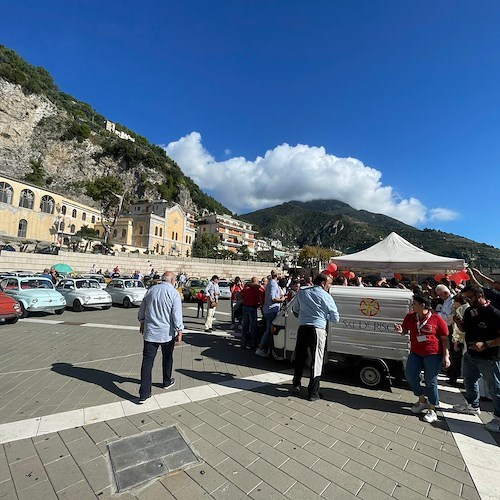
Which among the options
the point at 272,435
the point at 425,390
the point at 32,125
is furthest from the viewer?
the point at 32,125

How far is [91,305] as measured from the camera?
45.8 feet

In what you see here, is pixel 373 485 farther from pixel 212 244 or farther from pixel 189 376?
pixel 212 244

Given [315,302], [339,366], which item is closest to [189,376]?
[315,302]

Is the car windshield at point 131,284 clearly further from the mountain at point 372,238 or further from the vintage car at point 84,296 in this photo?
the mountain at point 372,238

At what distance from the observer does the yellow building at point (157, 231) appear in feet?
207

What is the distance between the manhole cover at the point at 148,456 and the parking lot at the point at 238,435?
0.10 m

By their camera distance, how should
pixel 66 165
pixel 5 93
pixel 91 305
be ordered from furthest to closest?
pixel 66 165
pixel 5 93
pixel 91 305

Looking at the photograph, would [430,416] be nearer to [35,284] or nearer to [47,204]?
[35,284]

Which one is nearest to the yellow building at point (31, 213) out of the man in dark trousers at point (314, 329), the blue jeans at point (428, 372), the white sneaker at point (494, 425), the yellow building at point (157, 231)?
the yellow building at point (157, 231)

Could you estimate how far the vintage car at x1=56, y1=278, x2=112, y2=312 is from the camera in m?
13.9

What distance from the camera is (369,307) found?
17.1 ft

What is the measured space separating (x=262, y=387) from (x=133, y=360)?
3.05m

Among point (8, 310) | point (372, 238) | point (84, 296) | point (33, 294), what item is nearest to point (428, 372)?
point (8, 310)

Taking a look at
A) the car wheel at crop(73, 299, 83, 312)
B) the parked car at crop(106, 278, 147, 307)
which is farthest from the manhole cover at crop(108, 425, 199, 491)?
the parked car at crop(106, 278, 147, 307)
